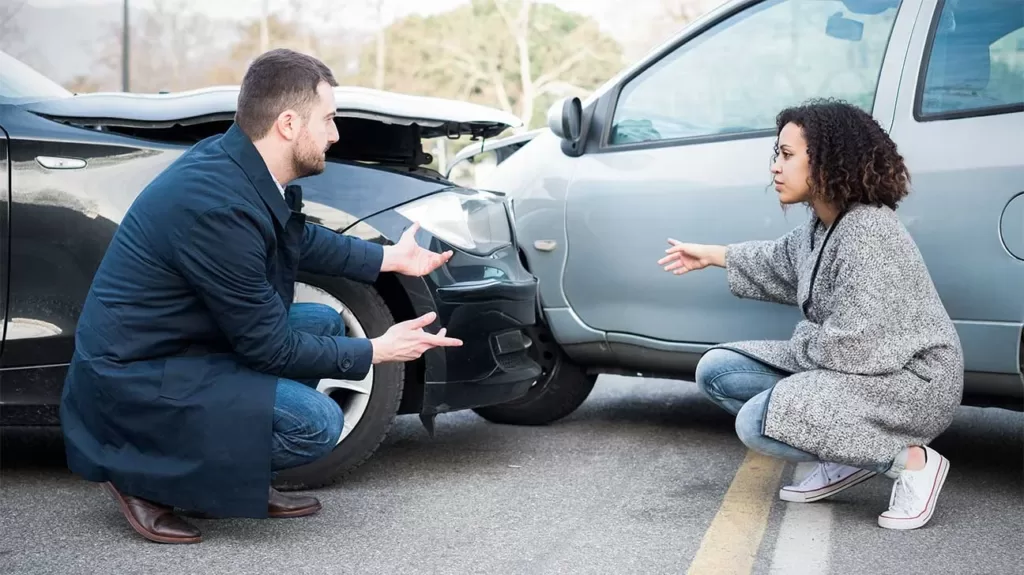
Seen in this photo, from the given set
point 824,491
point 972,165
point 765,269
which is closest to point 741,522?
point 824,491

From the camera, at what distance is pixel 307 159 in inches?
123

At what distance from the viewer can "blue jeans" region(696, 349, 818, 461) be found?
10.9 ft

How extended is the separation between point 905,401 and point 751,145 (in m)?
1.22

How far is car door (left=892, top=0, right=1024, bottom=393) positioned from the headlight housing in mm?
1287

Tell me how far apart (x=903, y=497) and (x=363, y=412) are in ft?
5.09

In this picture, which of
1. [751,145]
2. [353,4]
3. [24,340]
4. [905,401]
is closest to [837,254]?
[905,401]

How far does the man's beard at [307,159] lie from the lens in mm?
3113

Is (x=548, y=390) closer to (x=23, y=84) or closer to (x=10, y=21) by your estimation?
(x=23, y=84)

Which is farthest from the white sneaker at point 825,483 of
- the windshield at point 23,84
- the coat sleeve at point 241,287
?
the windshield at point 23,84

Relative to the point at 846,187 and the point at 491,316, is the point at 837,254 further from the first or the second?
the point at 491,316

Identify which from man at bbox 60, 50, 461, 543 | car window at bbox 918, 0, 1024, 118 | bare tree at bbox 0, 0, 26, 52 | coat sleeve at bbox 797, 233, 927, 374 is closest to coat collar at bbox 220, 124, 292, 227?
man at bbox 60, 50, 461, 543

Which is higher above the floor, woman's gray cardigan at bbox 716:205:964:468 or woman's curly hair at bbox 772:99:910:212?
woman's curly hair at bbox 772:99:910:212

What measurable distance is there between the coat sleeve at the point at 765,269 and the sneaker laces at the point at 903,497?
0.67m

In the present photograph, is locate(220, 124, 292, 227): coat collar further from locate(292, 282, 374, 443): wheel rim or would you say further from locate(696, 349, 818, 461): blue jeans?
locate(696, 349, 818, 461): blue jeans
